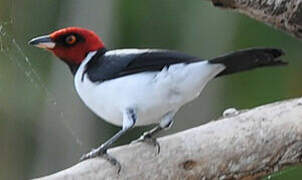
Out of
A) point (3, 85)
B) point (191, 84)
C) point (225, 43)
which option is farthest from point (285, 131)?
point (225, 43)

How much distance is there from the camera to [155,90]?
99.6 inches

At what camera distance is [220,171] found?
2.38m

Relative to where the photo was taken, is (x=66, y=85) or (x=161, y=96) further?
(x=66, y=85)

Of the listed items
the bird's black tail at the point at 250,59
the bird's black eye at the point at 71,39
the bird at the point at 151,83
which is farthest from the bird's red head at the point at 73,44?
the bird's black tail at the point at 250,59

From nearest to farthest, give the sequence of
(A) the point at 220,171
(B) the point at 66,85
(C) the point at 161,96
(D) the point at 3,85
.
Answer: (A) the point at 220,171
(C) the point at 161,96
(D) the point at 3,85
(B) the point at 66,85

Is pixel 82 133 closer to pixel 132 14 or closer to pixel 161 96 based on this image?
pixel 132 14

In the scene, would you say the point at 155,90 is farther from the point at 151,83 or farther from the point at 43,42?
the point at 43,42

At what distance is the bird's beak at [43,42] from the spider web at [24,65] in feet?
0.47

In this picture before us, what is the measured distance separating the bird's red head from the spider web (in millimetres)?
166

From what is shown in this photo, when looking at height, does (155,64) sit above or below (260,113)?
above

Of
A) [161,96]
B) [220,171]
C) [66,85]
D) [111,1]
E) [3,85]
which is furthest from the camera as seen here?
[111,1]

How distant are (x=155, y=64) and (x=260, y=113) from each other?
38cm

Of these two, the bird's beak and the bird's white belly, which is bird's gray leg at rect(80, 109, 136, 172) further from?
the bird's beak

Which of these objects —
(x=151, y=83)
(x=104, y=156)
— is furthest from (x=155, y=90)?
(x=104, y=156)
